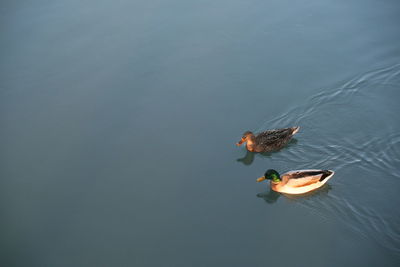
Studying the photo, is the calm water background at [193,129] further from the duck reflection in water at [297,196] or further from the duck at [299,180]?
the duck at [299,180]

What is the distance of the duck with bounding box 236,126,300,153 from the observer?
6.22m

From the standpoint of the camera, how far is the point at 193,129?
6.74m

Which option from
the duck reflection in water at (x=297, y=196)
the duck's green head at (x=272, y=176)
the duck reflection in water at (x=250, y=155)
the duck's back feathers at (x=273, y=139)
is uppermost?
the duck's back feathers at (x=273, y=139)

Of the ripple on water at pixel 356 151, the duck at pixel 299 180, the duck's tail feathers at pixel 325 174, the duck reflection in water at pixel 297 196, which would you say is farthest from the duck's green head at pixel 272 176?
the duck's tail feathers at pixel 325 174

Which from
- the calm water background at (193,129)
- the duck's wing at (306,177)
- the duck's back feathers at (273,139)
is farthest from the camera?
the duck's back feathers at (273,139)

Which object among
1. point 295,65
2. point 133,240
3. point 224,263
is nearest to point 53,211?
point 133,240

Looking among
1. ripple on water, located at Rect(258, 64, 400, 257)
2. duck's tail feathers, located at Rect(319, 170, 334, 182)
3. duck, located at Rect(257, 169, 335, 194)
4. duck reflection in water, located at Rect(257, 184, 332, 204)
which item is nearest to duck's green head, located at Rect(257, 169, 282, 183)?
duck, located at Rect(257, 169, 335, 194)

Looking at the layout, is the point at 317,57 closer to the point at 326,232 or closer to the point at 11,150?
the point at 326,232

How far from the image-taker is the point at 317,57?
7793mm

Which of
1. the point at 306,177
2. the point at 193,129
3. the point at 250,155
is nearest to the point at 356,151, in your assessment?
the point at 306,177

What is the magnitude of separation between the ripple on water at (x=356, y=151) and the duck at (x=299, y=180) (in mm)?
163

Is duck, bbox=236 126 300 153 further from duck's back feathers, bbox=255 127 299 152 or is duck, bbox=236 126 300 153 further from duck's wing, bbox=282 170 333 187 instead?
duck's wing, bbox=282 170 333 187

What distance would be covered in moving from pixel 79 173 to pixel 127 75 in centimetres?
226

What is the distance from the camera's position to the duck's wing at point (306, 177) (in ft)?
18.2
